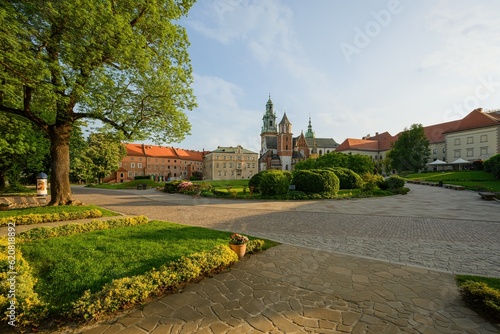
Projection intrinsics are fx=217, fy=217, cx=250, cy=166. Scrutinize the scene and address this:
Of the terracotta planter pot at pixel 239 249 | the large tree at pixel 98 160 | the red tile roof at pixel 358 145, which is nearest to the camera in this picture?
the terracotta planter pot at pixel 239 249

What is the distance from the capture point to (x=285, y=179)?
20406 mm

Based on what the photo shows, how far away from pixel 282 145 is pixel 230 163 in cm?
2256

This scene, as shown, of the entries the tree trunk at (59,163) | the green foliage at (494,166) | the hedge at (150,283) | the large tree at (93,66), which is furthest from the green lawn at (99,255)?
the green foliage at (494,166)

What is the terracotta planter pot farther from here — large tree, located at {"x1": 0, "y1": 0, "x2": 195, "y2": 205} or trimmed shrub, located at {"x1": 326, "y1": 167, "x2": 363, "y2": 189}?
trimmed shrub, located at {"x1": 326, "y1": 167, "x2": 363, "y2": 189}


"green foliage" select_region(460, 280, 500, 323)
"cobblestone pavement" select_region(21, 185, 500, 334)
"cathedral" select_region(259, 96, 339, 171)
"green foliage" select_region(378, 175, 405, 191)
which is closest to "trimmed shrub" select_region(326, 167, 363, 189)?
"green foliage" select_region(378, 175, 405, 191)

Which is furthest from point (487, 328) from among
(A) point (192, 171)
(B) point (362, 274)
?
(A) point (192, 171)

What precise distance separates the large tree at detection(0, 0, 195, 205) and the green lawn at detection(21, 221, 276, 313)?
268 inches

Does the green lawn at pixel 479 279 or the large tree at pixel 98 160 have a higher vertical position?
the large tree at pixel 98 160

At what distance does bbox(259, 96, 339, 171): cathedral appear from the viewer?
85875mm

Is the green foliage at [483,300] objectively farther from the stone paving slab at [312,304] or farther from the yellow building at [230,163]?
the yellow building at [230,163]

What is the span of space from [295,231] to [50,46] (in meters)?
13.4

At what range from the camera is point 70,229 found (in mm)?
7668

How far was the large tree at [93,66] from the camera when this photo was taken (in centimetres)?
845

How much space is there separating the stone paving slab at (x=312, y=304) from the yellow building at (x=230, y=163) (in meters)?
72.7
